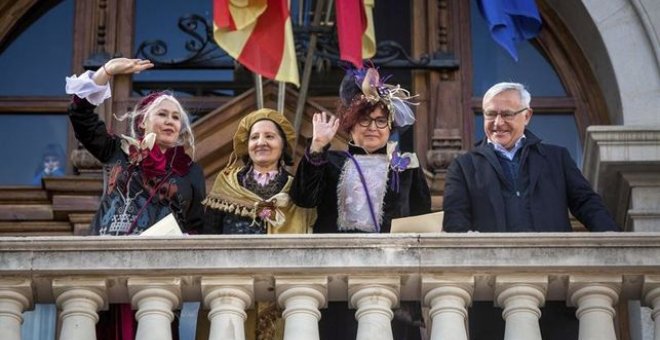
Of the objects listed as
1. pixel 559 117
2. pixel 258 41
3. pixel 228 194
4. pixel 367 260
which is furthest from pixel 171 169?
pixel 559 117

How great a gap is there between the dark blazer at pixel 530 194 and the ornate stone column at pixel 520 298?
2.16 ft

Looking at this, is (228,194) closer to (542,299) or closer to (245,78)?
(542,299)

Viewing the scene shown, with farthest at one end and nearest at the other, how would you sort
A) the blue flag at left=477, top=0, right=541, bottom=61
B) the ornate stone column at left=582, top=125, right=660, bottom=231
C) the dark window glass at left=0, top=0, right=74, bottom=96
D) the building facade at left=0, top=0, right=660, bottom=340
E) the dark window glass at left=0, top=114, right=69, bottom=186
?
1. the dark window glass at left=0, top=0, right=74, bottom=96
2. the dark window glass at left=0, top=114, right=69, bottom=186
3. the blue flag at left=477, top=0, right=541, bottom=61
4. the building facade at left=0, top=0, right=660, bottom=340
5. the ornate stone column at left=582, top=125, right=660, bottom=231

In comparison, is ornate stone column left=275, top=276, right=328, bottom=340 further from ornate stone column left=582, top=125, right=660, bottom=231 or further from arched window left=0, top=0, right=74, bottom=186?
arched window left=0, top=0, right=74, bottom=186

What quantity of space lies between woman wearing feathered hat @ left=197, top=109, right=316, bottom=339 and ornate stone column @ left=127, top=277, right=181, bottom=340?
1030 mm

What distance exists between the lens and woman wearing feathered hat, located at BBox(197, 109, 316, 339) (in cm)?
1159

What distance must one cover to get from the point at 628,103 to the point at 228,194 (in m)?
3.30

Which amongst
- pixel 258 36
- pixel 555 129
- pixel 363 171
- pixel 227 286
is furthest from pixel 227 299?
pixel 555 129

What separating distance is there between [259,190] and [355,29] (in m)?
2.76

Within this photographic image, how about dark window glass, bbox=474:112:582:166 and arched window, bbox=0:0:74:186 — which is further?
dark window glass, bbox=474:112:582:166

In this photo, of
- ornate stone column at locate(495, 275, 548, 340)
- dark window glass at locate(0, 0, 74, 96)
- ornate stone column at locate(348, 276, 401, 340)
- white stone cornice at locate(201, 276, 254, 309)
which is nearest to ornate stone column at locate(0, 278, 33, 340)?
white stone cornice at locate(201, 276, 254, 309)

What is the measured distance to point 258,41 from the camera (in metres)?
14.2

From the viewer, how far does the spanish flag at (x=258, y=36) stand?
14.1 metres

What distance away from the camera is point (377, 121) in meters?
11.7
